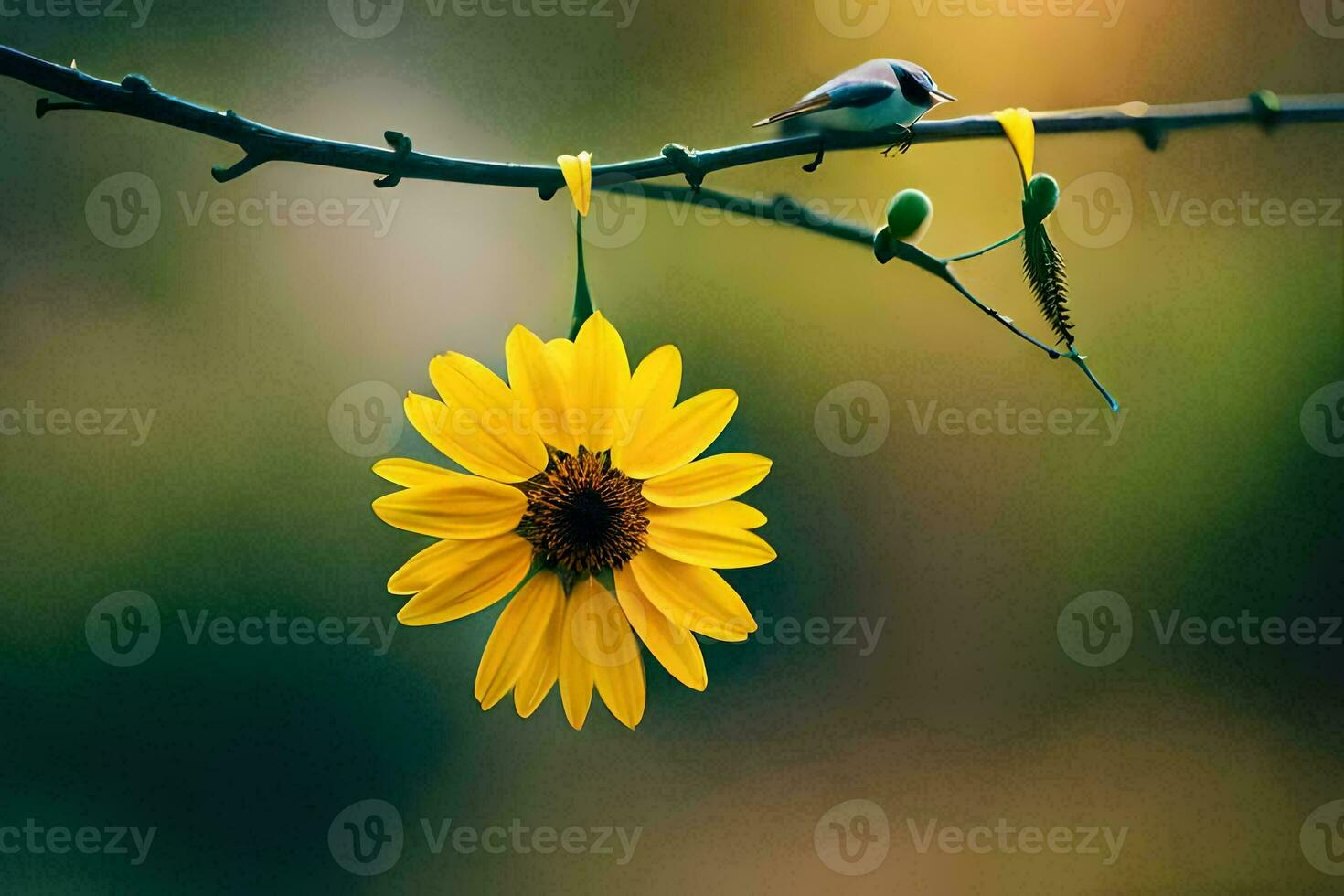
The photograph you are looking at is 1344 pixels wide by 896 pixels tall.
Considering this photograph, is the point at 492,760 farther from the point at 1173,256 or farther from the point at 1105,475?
the point at 1173,256

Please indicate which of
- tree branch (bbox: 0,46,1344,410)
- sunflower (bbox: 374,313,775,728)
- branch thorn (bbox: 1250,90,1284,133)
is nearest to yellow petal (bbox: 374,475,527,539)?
sunflower (bbox: 374,313,775,728)

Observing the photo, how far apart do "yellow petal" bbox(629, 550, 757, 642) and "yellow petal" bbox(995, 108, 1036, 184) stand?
0.55 ft

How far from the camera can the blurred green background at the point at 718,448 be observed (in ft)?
1.74

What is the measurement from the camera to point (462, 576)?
33cm

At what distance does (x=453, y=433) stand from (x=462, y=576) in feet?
0.17

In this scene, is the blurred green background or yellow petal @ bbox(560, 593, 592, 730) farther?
the blurred green background

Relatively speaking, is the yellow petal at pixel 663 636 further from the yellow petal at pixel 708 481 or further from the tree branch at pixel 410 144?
the tree branch at pixel 410 144

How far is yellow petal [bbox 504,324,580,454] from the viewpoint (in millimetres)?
310

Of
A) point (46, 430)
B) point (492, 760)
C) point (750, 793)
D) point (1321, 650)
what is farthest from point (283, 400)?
point (1321, 650)

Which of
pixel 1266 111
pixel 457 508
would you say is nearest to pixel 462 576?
pixel 457 508

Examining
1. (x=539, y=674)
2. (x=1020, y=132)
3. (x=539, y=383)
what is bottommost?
(x=539, y=674)

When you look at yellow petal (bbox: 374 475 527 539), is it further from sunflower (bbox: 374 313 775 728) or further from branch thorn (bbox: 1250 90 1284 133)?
branch thorn (bbox: 1250 90 1284 133)

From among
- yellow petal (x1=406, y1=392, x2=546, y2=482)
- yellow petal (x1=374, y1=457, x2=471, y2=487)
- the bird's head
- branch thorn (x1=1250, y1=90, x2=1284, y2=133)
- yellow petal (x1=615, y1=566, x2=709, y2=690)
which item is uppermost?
branch thorn (x1=1250, y1=90, x2=1284, y2=133)

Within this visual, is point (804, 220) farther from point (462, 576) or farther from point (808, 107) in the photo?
point (462, 576)
